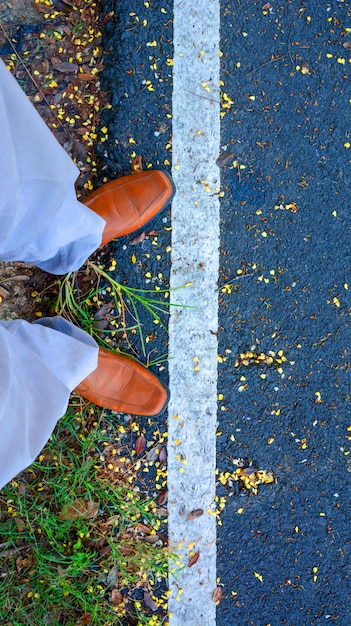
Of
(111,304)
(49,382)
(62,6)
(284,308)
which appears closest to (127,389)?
(111,304)

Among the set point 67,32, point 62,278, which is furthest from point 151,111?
point 62,278

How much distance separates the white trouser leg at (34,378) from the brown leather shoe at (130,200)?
0.46 metres

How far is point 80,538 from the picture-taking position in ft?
7.82

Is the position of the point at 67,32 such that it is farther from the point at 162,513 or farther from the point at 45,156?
the point at 162,513

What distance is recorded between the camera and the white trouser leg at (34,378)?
66.6 inches

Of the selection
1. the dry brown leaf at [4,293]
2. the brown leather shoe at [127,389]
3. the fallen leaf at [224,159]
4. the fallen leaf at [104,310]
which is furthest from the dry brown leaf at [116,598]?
the fallen leaf at [224,159]

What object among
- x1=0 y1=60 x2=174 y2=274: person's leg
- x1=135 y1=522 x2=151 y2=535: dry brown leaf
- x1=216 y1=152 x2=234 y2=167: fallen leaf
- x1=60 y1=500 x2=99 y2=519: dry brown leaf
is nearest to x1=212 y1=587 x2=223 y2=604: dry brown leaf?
x1=135 y1=522 x2=151 y2=535: dry brown leaf

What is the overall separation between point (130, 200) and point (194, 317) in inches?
22.4

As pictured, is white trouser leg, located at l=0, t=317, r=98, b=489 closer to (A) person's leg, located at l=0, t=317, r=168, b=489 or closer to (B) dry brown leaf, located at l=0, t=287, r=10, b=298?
(A) person's leg, located at l=0, t=317, r=168, b=489

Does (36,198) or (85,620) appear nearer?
(36,198)

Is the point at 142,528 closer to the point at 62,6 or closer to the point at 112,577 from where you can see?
the point at 112,577

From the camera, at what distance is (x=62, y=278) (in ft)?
7.84

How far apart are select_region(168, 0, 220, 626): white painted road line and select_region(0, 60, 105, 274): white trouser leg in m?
0.64

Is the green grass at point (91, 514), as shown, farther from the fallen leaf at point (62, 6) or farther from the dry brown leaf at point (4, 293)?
the fallen leaf at point (62, 6)
